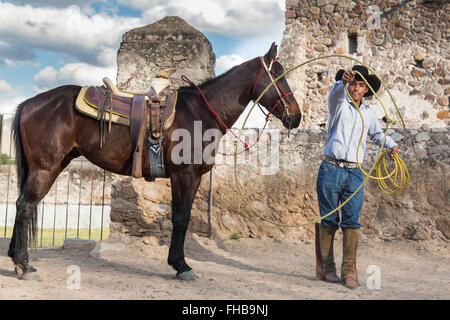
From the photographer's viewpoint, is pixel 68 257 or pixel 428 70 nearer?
pixel 68 257

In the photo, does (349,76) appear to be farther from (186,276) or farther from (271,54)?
(186,276)

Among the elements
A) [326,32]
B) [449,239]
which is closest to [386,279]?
[449,239]

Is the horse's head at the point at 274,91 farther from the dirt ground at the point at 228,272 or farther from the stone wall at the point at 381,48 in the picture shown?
the stone wall at the point at 381,48

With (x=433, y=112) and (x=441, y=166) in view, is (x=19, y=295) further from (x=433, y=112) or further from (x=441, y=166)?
(x=433, y=112)

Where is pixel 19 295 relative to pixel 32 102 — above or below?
below

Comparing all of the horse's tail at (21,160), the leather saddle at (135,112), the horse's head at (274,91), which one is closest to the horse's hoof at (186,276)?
the leather saddle at (135,112)

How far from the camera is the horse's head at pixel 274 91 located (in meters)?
4.20

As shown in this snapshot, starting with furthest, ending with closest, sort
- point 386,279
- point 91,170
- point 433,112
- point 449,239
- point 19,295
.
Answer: point 91,170
point 433,112
point 449,239
point 386,279
point 19,295

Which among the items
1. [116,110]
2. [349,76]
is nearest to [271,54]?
[349,76]

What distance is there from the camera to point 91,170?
36.1ft

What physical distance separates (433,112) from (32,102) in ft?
28.5

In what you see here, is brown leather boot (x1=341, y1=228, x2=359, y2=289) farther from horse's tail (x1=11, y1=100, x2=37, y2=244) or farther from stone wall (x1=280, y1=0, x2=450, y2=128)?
stone wall (x1=280, y1=0, x2=450, y2=128)

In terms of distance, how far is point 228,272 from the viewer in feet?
15.0

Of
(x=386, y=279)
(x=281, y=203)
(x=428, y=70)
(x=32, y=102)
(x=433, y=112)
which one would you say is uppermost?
(x=428, y=70)
